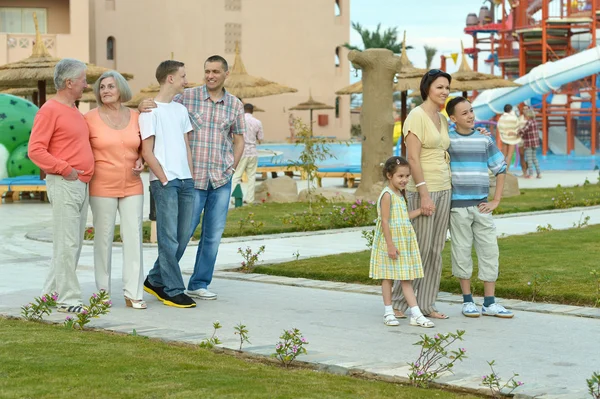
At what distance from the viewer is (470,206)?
7797 millimetres

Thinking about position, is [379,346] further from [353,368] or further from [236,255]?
[236,255]

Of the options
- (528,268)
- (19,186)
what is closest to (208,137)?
(528,268)

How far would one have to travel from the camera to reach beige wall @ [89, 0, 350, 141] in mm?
48938

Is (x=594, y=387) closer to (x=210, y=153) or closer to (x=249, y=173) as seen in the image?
(x=210, y=153)

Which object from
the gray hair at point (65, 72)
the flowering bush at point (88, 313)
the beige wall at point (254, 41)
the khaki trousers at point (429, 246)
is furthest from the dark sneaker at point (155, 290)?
the beige wall at point (254, 41)

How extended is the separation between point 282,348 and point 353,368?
1.32ft

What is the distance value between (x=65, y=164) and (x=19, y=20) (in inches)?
1479

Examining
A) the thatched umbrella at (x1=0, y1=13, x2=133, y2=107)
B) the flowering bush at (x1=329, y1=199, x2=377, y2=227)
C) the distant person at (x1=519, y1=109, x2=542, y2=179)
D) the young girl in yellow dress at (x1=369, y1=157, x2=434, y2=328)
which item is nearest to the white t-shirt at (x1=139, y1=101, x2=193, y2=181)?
the young girl in yellow dress at (x1=369, y1=157, x2=434, y2=328)

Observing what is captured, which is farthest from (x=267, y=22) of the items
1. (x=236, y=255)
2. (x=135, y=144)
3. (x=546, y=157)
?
(x=135, y=144)

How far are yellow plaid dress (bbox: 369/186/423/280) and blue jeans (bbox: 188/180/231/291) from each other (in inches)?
59.8

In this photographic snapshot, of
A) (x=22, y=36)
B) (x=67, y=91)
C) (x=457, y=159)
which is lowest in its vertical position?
(x=457, y=159)

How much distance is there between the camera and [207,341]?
6.50 meters

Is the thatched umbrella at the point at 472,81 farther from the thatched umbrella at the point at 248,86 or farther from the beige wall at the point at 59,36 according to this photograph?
the beige wall at the point at 59,36

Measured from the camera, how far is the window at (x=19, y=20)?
43500mm
